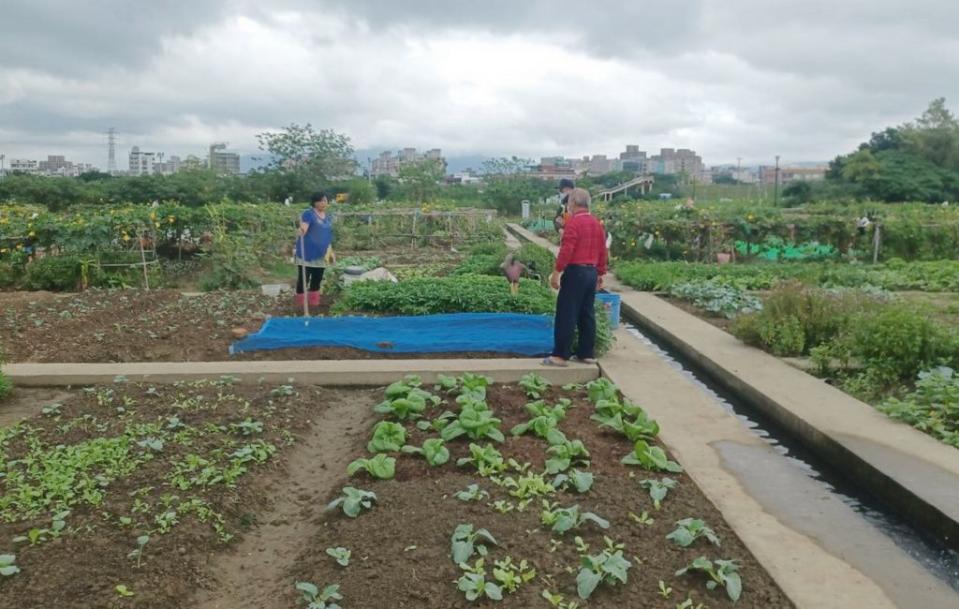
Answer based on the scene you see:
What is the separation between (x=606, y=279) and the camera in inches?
619

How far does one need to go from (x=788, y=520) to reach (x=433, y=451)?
2.11 m

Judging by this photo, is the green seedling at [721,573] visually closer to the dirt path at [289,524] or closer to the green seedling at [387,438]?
the dirt path at [289,524]

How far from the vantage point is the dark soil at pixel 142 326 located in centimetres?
833

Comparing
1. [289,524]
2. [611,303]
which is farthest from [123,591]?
[611,303]

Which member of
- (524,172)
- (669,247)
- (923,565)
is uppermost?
(524,172)

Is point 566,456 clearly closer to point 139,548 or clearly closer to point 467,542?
point 467,542

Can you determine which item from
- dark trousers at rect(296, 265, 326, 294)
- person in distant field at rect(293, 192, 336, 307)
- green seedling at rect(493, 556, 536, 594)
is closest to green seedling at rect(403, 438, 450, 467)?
green seedling at rect(493, 556, 536, 594)

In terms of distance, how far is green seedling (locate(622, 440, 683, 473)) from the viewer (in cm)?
493

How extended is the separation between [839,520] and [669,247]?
14.3 meters

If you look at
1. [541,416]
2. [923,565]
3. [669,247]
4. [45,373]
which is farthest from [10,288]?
[923,565]

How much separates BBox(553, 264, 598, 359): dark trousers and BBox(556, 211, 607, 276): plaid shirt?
0.26 ft

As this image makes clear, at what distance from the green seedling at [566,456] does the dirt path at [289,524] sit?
1318mm

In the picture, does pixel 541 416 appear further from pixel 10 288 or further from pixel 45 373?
pixel 10 288

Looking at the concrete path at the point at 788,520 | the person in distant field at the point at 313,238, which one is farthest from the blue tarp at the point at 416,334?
the concrete path at the point at 788,520
